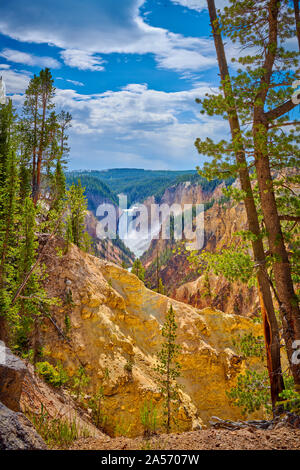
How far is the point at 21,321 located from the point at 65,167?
56.8 feet

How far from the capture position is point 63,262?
25.5m

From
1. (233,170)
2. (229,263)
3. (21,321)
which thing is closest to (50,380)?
(21,321)

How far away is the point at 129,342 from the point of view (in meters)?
24.2

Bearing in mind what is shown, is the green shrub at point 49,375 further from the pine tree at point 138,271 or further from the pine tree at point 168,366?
the pine tree at point 138,271

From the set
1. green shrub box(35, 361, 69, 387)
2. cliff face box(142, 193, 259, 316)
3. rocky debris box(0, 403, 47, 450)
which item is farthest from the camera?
cliff face box(142, 193, 259, 316)

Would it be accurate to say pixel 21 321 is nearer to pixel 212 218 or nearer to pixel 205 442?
pixel 205 442

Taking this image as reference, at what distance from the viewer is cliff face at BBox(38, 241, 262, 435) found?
2023cm

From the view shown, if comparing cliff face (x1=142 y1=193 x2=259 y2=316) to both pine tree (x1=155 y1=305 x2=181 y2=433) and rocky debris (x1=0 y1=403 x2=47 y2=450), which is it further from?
rocky debris (x1=0 y1=403 x2=47 y2=450)

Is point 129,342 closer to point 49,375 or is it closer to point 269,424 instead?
point 49,375

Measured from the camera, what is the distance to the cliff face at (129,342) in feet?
66.4

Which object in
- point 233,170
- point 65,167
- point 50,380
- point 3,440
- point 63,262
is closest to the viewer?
point 3,440

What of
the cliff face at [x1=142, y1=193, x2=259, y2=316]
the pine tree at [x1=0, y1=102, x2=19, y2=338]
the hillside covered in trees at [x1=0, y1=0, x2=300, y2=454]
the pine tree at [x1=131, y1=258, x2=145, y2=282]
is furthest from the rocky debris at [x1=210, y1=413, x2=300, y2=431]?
the pine tree at [x1=131, y1=258, x2=145, y2=282]

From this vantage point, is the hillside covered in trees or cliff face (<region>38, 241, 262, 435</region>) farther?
cliff face (<region>38, 241, 262, 435</region>)
